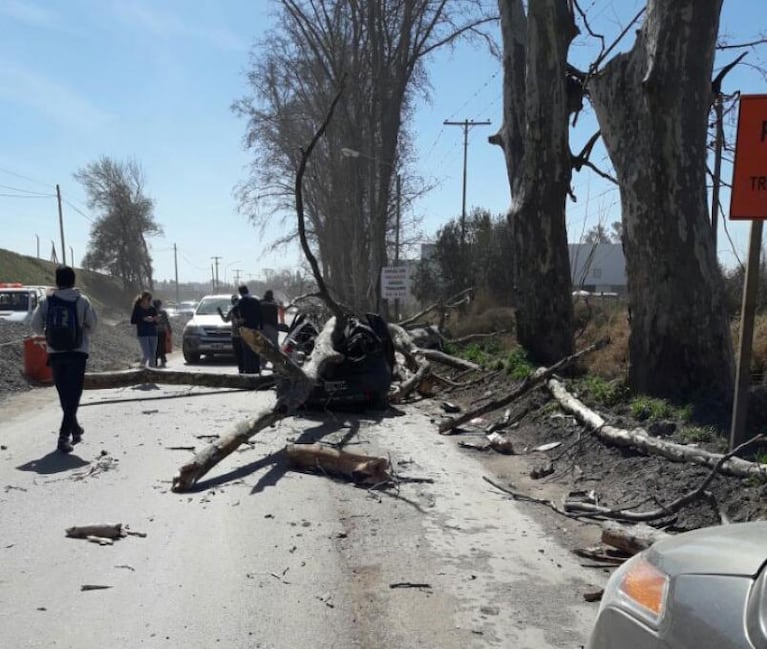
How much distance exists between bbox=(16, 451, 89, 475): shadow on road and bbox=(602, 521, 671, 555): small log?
16.5 ft

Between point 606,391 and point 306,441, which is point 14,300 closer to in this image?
point 306,441

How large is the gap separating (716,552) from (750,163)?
4015 millimetres

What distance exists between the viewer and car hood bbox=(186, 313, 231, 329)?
19.3 meters

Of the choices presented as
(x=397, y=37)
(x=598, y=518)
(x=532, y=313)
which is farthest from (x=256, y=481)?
(x=397, y=37)

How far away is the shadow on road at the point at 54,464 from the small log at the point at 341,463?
2.10 metres

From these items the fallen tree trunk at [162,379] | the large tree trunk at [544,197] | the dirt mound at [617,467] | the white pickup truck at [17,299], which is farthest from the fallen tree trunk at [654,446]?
the white pickup truck at [17,299]

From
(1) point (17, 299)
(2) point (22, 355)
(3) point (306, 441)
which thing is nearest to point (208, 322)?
(2) point (22, 355)

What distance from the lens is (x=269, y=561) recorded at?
15.9ft

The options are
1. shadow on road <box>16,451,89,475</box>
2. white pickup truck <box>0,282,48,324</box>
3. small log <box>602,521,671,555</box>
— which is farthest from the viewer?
white pickup truck <box>0,282,48,324</box>

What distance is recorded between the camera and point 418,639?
380 centimetres

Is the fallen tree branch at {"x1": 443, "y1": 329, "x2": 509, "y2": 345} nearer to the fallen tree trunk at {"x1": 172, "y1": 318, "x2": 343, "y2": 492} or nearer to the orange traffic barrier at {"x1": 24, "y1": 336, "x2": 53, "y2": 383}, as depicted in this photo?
the fallen tree trunk at {"x1": 172, "y1": 318, "x2": 343, "y2": 492}

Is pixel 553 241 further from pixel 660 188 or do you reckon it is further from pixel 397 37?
pixel 397 37

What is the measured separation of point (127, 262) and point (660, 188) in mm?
81235

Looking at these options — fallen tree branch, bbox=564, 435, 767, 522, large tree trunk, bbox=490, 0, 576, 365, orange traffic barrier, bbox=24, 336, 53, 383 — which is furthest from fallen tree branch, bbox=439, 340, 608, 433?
orange traffic barrier, bbox=24, 336, 53, 383
